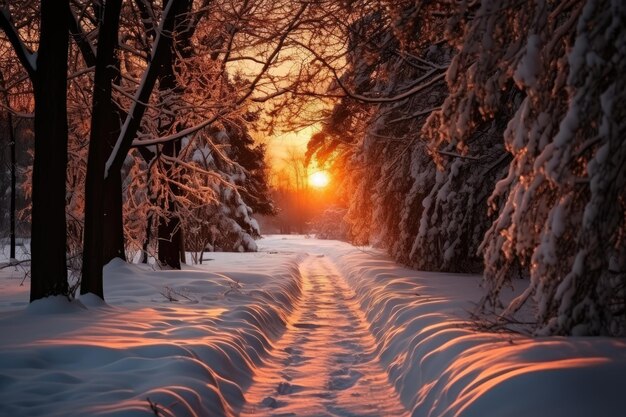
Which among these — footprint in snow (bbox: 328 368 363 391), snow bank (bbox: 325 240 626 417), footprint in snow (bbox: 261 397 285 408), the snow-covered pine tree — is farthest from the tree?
the snow-covered pine tree

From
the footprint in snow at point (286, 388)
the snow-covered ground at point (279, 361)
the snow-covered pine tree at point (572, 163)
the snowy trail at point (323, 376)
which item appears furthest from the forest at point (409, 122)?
the footprint in snow at point (286, 388)

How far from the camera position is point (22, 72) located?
1087 cm

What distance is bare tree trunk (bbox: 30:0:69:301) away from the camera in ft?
24.4

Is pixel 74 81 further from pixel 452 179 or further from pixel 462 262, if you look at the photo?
pixel 462 262

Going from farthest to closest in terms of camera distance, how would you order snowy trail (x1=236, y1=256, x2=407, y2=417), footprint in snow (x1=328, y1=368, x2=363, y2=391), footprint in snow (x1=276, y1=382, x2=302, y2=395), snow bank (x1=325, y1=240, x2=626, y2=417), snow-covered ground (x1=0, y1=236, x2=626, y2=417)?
footprint in snow (x1=328, y1=368, x2=363, y2=391) → footprint in snow (x1=276, y1=382, x2=302, y2=395) → snowy trail (x1=236, y1=256, x2=407, y2=417) → snow-covered ground (x1=0, y1=236, x2=626, y2=417) → snow bank (x1=325, y1=240, x2=626, y2=417)

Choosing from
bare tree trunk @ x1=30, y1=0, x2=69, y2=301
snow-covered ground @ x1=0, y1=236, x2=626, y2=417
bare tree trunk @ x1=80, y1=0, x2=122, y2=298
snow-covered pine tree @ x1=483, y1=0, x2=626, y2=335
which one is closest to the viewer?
snow-covered ground @ x1=0, y1=236, x2=626, y2=417

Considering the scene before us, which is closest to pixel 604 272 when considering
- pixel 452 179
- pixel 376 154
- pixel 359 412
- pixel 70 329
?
pixel 359 412

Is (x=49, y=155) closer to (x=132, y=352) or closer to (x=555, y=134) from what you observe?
(x=132, y=352)

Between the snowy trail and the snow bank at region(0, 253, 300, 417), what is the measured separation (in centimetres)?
25

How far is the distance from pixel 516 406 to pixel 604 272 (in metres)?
1.67

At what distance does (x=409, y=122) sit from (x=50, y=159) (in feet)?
31.4

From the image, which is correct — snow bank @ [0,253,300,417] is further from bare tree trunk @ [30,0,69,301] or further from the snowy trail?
bare tree trunk @ [30,0,69,301]

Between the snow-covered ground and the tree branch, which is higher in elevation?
the tree branch

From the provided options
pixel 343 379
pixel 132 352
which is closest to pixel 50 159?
pixel 132 352
